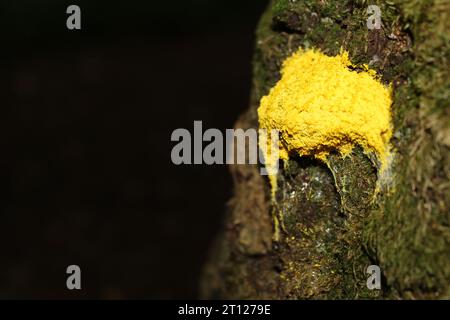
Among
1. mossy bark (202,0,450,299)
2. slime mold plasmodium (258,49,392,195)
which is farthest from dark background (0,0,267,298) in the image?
slime mold plasmodium (258,49,392,195)

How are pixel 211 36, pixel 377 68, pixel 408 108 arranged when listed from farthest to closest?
1. pixel 211 36
2. pixel 377 68
3. pixel 408 108

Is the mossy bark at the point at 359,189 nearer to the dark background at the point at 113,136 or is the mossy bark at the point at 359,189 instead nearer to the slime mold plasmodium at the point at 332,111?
the slime mold plasmodium at the point at 332,111

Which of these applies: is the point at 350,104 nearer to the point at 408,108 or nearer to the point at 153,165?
the point at 408,108

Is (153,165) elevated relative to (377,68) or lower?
elevated

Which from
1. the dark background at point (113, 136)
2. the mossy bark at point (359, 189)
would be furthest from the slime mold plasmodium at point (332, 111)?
the dark background at point (113, 136)

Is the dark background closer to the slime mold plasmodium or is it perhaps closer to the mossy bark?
the mossy bark

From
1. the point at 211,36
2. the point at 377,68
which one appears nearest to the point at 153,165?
the point at 211,36
